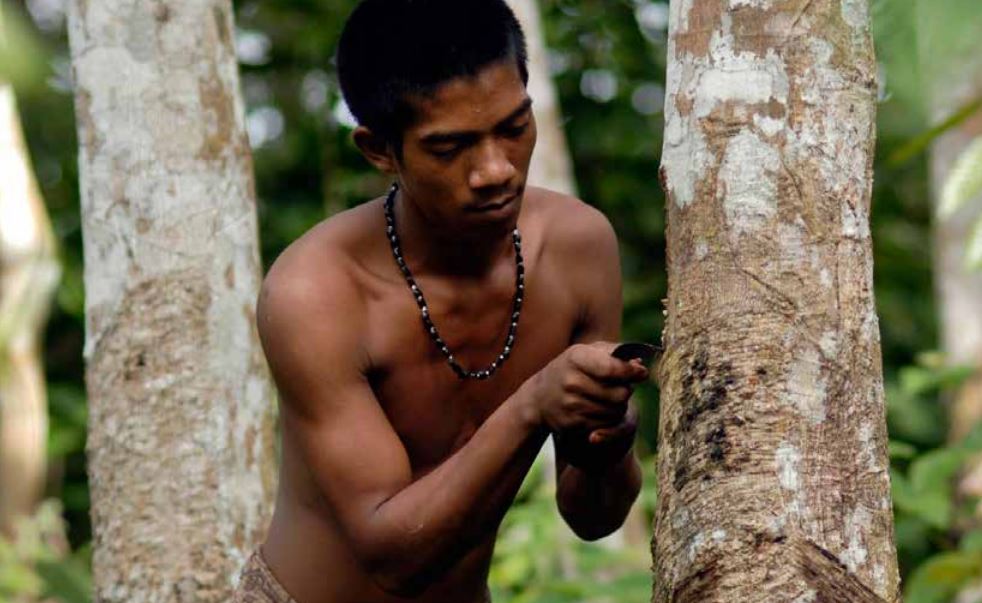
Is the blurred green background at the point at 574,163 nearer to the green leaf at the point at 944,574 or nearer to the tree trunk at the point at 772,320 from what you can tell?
the green leaf at the point at 944,574

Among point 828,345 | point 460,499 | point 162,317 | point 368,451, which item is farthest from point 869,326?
point 162,317

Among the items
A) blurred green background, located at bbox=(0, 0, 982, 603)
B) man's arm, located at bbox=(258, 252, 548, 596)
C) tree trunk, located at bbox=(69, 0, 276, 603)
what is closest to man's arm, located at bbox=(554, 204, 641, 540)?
man's arm, located at bbox=(258, 252, 548, 596)

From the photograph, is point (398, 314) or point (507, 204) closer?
point (507, 204)

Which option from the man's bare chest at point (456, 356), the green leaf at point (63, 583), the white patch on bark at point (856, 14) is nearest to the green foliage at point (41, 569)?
the green leaf at point (63, 583)

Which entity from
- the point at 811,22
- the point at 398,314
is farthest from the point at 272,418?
the point at 811,22

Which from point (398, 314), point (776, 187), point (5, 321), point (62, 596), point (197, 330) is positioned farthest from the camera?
point (5, 321)

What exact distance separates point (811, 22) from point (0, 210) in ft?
25.0

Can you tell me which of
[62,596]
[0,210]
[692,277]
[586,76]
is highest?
[692,277]

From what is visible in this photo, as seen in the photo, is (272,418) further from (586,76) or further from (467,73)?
(586,76)

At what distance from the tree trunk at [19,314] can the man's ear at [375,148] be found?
21.4 feet

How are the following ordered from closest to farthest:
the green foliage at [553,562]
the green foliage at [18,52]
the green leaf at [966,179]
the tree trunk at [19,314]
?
the green leaf at [966,179]
the green foliage at [553,562]
the green foliage at [18,52]
the tree trunk at [19,314]

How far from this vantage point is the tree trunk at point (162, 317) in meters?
4.13

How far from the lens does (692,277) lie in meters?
2.51

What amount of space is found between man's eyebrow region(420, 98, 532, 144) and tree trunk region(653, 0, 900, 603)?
0.42m
